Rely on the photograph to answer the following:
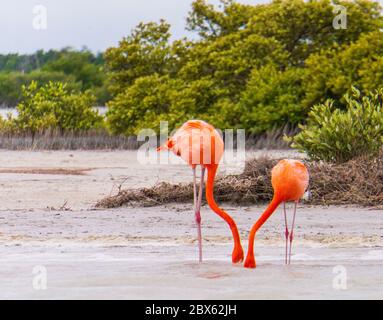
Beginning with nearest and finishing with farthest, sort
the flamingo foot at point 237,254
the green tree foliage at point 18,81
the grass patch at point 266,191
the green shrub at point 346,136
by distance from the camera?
1. the flamingo foot at point 237,254
2. the grass patch at point 266,191
3. the green shrub at point 346,136
4. the green tree foliage at point 18,81

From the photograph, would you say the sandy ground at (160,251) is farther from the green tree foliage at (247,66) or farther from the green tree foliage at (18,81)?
the green tree foliage at (18,81)

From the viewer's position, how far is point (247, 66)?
24.5 meters

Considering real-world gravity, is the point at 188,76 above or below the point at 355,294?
above

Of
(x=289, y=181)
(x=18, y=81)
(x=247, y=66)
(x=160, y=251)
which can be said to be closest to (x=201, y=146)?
(x=289, y=181)

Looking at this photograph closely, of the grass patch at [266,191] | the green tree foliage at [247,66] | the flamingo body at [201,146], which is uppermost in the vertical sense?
the green tree foliage at [247,66]

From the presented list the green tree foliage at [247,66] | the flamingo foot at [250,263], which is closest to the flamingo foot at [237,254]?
the flamingo foot at [250,263]

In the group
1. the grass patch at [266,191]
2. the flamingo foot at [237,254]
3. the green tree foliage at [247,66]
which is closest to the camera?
the flamingo foot at [237,254]

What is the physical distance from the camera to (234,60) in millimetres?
24562

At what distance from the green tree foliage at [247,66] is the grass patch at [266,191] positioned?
929cm

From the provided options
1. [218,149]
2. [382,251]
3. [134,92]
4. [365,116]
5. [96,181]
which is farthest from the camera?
[134,92]

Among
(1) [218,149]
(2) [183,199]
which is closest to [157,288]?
(1) [218,149]

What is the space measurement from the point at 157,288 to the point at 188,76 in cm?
1718

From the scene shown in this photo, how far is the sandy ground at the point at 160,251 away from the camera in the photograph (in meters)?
7.92
